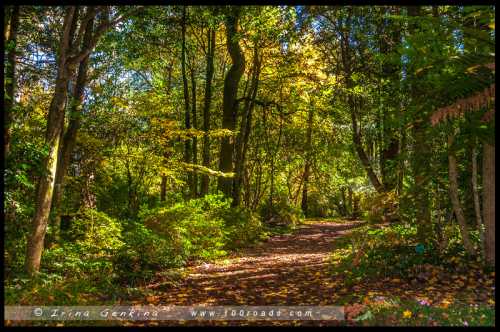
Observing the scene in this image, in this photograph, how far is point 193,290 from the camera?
26.6 feet

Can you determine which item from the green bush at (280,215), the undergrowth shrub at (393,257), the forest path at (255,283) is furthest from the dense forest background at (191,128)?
the green bush at (280,215)

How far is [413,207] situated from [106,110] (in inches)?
352

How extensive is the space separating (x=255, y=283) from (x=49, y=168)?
4.29 meters

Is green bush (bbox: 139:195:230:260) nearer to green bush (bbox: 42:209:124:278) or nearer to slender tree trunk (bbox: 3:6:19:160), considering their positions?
green bush (bbox: 42:209:124:278)

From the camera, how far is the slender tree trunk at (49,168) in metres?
7.43

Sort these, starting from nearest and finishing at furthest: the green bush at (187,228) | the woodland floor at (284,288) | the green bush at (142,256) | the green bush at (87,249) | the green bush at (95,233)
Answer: the woodland floor at (284,288) → the green bush at (87,249) → the green bush at (142,256) → the green bush at (95,233) → the green bush at (187,228)

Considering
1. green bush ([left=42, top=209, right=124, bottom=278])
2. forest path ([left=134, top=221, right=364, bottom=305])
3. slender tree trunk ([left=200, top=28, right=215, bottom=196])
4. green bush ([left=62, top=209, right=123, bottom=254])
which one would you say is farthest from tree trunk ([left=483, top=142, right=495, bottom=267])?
slender tree trunk ([left=200, top=28, right=215, bottom=196])

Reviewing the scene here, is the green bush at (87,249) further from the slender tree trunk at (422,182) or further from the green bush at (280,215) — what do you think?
the green bush at (280,215)

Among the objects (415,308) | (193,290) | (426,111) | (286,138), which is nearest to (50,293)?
(193,290)

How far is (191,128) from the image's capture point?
13.2 m

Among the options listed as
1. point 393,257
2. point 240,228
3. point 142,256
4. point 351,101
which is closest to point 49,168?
point 142,256

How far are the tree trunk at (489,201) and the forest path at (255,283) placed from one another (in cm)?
257

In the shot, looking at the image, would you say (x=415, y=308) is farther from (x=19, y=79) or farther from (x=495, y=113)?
(x=19, y=79)

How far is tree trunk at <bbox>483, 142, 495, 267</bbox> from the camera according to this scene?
24.3 ft
